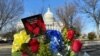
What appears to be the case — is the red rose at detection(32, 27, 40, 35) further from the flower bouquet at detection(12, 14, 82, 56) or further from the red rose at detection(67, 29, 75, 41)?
the red rose at detection(67, 29, 75, 41)

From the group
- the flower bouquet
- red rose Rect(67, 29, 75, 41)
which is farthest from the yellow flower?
red rose Rect(67, 29, 75, 41)

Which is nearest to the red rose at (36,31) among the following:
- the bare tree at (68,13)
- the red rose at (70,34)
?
the red rose at (70,34)

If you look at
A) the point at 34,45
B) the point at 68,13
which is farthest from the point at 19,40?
the point at 68,13

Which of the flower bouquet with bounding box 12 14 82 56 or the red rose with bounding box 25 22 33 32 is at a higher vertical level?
the red rose with bounding box 25 22 33 32

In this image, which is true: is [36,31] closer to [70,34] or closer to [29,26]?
[29,26]

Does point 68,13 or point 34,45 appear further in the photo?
point 68,13

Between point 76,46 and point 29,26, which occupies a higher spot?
point 29,26

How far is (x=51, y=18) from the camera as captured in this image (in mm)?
74438

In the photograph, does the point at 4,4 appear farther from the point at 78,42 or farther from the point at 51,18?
the point at 78,42

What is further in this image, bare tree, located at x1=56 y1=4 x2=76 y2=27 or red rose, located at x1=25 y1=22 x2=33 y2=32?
bare tree, located at x1=56 y1=4 x2=76 y2=27

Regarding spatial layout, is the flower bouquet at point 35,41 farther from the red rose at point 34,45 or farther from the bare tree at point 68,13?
the bare tree at point 68,13

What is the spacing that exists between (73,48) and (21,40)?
2.46 ft

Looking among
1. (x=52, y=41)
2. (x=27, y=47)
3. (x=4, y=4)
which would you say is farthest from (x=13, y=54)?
(x=4, y=4)

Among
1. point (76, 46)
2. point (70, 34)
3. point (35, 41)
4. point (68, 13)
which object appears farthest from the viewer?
point (68, 13)
